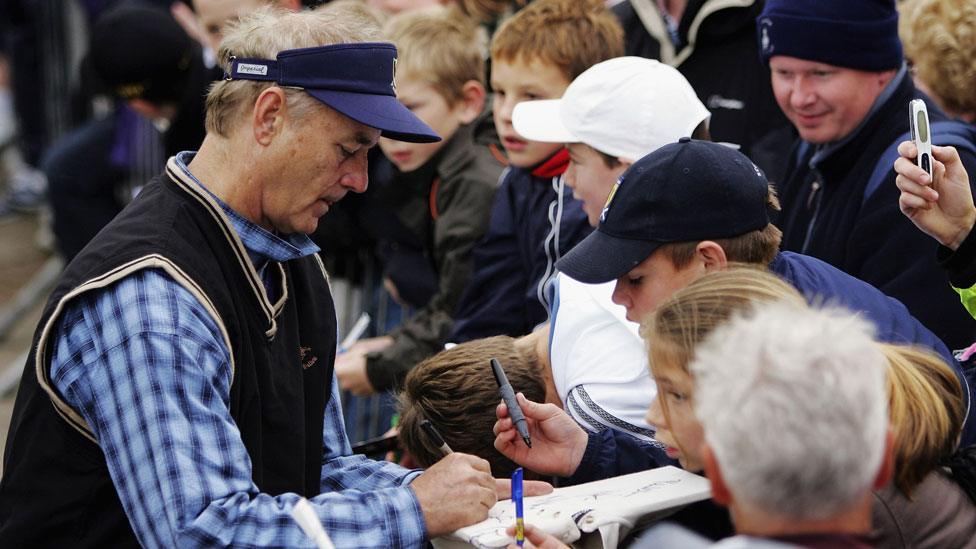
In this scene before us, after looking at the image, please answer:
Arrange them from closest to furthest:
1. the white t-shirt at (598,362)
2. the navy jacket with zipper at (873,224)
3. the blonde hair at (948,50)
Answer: the white t-shirt at (598,362) < the navy jacket with zipper at (873,224) < the blonde hair at (948,50)

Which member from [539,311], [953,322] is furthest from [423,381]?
[953,322]

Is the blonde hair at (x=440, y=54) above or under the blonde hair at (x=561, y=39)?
under

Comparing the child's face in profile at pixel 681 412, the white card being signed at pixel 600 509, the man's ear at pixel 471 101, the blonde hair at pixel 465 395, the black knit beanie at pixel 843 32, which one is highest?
A: the black knit beanie at pixel 843 32

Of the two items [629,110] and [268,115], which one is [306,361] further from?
[629,110]

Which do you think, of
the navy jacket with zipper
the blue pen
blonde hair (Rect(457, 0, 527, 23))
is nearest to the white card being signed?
the blue pen

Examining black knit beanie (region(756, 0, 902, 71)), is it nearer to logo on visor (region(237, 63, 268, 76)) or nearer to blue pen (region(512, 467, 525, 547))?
logo on visor (region(237, 63, 268, 76))

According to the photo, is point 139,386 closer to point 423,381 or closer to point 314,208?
point 314,208

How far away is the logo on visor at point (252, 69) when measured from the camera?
277cm

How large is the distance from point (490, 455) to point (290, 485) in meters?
0.59

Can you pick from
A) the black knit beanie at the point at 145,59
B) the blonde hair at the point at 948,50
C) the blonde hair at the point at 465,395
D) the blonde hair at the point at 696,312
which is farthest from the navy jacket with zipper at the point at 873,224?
the black knit beanie at the point at 145,59

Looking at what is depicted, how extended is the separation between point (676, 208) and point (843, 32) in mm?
1312

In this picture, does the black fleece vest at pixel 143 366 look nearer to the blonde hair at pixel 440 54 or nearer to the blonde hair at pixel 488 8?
the blonde hair at pixel 440 54

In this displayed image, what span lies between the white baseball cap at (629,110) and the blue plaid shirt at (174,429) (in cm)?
158

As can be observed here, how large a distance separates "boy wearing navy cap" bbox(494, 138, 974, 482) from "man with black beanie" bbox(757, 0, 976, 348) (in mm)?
812
